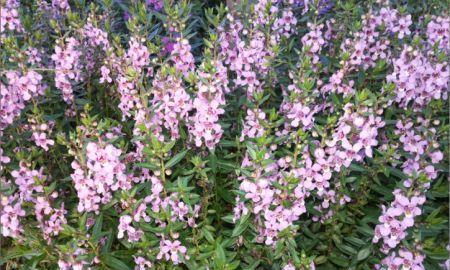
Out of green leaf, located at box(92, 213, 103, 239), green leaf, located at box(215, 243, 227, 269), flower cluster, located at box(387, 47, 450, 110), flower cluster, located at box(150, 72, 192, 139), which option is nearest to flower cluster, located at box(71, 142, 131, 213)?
green leaf, located at box(92, 213, 103, 239)

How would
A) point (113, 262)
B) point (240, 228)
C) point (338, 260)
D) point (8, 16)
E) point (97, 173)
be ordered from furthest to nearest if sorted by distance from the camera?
point (8, 16) < point (338, 260) < point (113, 262) < point (240, 228) < point (97, 173)

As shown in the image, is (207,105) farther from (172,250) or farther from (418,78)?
(418,78)

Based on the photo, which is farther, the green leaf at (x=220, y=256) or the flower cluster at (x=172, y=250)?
the flower cluster at (x=172, y=250)

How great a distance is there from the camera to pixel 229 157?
14.1 feet

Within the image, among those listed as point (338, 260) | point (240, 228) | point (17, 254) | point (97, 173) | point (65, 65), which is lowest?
point (338, 260)

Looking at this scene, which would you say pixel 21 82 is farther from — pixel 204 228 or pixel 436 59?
pixel 436 59

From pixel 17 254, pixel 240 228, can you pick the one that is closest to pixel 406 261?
pixel 240 228

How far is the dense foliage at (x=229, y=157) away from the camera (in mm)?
3621

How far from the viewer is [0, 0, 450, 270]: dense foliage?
3.62 metres

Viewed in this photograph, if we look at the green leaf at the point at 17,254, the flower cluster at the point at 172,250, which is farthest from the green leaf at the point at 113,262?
the green leaf at the point at 17,254

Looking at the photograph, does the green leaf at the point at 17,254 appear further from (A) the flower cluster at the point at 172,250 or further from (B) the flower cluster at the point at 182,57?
(B) the flower cluster at the point at 182,57

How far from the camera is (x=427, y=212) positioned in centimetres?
439

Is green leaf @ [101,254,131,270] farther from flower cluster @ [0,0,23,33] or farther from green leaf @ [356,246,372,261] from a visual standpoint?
flower cluster @ [0,0,23,33]

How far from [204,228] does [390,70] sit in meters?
2.60
